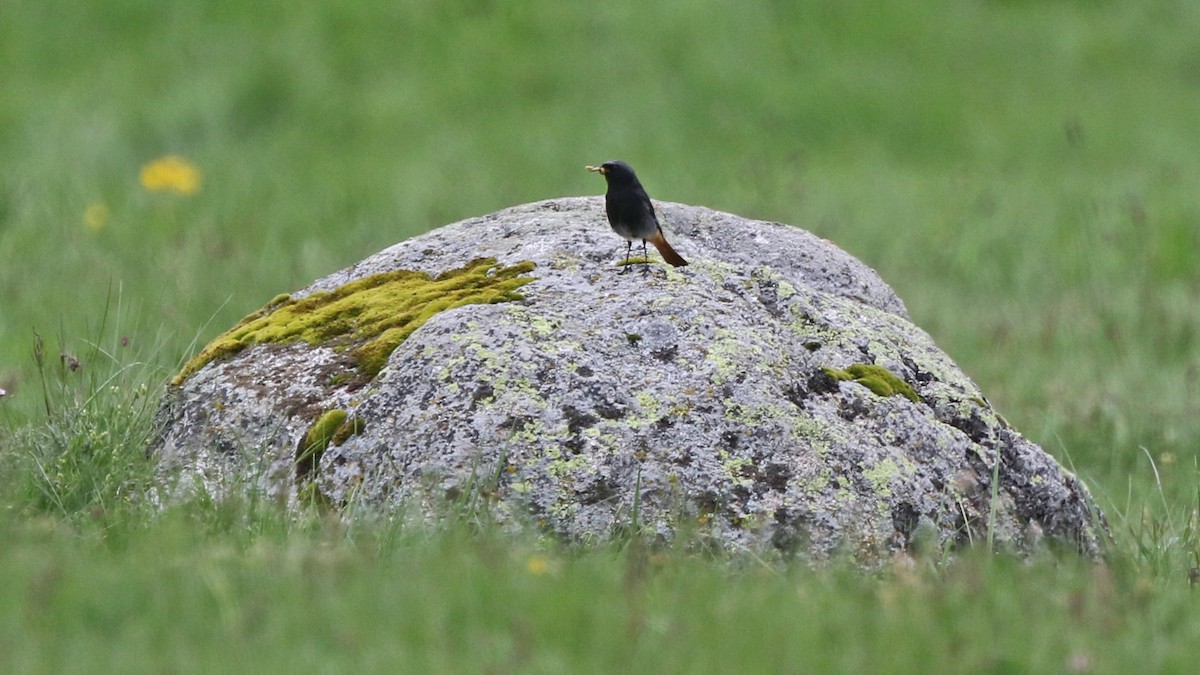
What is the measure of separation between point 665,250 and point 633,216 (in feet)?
0.53

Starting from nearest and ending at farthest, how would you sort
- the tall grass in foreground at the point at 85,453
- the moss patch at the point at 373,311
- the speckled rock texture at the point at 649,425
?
1. the speckled rock texture at the point at 649,425
2. the tall grass in foreground at the point at 85,453
3. the moss patch at the point at 373,311

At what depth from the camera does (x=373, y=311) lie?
14.2 ft

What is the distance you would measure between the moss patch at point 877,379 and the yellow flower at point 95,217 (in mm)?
6556

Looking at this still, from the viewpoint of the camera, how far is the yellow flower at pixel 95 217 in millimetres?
9152

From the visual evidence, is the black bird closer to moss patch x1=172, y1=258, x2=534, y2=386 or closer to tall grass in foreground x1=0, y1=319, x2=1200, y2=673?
moss patch x1=172, y1=258, x2=534, y2=386

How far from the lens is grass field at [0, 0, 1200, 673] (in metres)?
2.80

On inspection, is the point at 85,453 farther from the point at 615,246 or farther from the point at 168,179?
the point at 168,179

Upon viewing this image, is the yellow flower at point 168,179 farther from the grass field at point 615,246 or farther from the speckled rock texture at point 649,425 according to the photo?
the speckled rock texture at point 649,425

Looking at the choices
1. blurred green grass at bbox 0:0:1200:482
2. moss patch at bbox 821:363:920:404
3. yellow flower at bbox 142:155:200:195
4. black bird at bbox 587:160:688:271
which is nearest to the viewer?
moss patch at bbox 821:363:920:404

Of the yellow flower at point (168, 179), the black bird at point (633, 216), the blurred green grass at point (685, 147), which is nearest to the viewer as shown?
the black bird at point (633, 216)

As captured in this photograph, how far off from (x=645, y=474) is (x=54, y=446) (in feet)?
5.83

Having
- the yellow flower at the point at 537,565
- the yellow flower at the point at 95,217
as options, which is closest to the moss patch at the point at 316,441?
the yellow flower at the point at 537,565

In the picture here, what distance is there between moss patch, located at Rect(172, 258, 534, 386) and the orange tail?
41 cm

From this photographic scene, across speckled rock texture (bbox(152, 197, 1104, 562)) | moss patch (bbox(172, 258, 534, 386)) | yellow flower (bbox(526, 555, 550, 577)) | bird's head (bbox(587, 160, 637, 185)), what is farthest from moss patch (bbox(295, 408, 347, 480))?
bird's head (bbox(587, 160, 637, 185))
